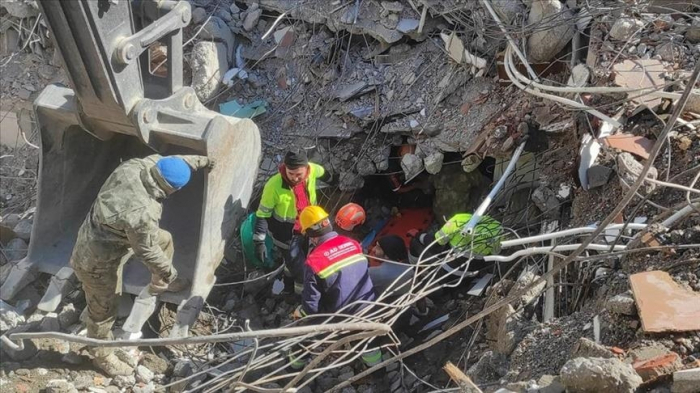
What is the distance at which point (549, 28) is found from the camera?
552 centimetres

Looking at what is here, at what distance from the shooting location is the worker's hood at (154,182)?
4.72m

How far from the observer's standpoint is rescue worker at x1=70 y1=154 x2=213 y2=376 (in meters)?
4.64

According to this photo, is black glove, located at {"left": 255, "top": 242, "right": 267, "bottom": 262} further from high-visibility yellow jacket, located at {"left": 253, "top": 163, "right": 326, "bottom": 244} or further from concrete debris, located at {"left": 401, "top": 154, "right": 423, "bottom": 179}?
concrete debris, located at {"left": 401, "top": 154, "right": 423, "bottom": 179}

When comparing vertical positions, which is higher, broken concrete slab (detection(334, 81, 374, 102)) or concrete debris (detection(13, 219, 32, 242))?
broken concrete slab (detection(334, 81, 374, 102))

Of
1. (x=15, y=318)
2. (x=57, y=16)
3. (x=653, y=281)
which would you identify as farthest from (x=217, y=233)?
(x=653, y=281)

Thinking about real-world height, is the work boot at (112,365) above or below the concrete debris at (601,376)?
below

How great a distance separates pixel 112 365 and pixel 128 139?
1.86 m

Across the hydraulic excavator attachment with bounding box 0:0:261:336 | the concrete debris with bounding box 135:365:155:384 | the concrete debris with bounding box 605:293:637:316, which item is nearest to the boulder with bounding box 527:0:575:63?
the hydraulic excavator attachment with bounding box 0:0:261:336

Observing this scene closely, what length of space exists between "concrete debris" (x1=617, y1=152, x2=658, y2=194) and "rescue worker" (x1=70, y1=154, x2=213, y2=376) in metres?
2.84

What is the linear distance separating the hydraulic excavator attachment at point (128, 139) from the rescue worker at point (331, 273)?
85 cm

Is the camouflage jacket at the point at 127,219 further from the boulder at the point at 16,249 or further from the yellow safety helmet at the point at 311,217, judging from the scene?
the boulder at the point at 16,249

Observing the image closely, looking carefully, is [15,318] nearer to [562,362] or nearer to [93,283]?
[93,283]

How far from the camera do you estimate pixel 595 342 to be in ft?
11.7

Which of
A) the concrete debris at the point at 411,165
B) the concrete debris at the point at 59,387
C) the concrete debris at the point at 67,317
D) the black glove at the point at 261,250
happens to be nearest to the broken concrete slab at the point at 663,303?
the concrete debris at the point at 411,165
